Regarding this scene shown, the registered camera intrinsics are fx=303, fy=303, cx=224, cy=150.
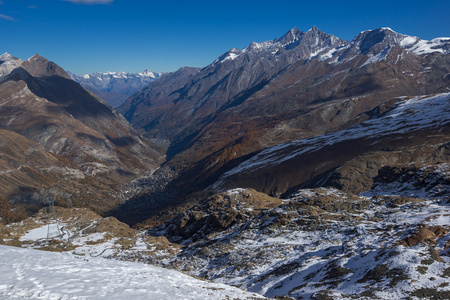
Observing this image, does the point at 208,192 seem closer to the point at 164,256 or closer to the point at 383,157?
the point at 383,157

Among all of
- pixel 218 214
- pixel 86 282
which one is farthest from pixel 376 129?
pixel 86 282

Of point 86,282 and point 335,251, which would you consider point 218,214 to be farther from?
point 86,282

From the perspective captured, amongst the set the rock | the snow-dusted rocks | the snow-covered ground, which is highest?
the snow-covered ground

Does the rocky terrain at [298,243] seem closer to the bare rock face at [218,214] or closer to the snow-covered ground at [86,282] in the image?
the bare rock face at [218,214]

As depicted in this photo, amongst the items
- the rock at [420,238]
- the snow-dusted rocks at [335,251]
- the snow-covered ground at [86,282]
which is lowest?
the snow-dusted rocks at [335,251]

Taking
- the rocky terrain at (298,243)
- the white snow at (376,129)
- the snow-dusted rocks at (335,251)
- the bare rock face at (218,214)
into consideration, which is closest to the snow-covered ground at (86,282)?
the snow-dusted rocks at (335,251)

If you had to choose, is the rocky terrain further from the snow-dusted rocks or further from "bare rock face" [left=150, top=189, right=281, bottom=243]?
"bare rock face" [left=150, top=189, right=281, bottom=243]

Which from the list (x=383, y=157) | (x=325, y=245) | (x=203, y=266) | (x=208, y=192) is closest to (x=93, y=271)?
(x=203, y=266)

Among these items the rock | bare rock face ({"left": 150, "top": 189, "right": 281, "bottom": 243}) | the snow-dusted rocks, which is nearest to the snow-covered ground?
the snow-dusted rocks

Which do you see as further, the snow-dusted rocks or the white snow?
the white snow
